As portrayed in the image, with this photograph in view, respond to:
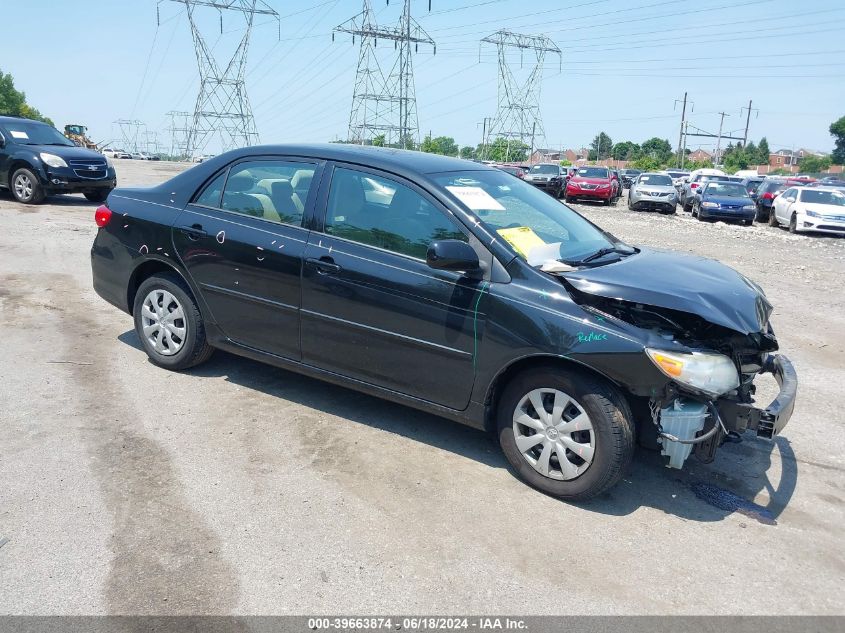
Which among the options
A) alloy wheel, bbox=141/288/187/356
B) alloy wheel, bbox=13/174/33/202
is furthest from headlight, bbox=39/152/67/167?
alloy wheel, bbox=141/288/187/356

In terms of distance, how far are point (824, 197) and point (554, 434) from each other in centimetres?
2072

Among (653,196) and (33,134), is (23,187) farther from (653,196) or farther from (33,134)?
(653,196)

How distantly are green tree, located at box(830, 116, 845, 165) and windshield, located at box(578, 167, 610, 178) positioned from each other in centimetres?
11020

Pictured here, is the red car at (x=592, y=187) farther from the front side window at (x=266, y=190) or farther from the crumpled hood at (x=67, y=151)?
the front side window at (x=266, y=190)

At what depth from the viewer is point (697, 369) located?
349cm

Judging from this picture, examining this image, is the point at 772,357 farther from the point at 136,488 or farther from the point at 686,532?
the point at 136,488

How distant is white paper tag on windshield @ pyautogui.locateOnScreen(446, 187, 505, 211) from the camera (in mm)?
4191

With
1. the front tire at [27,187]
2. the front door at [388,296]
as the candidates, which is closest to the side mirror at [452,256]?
the front door at [388,296]

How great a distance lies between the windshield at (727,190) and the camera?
Result: 23156 millimetres

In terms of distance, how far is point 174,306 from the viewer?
520 centimetres

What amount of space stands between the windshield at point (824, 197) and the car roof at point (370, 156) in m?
19.0

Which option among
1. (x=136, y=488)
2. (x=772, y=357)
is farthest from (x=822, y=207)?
(x=136, y=488)

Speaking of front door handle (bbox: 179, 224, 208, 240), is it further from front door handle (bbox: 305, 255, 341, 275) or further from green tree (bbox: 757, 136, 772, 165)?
green tree (bbox: 757, 136, 772, 165)

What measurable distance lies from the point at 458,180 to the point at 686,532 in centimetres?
242
